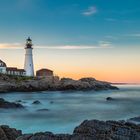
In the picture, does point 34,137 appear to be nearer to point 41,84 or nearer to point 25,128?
point 25,128

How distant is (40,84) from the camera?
5847 cm

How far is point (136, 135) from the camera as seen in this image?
7.29 metres

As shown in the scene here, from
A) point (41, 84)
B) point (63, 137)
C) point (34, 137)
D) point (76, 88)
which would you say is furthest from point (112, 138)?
point (76, 88)

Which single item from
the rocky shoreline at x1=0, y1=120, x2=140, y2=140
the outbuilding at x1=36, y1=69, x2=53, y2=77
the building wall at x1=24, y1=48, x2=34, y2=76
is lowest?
the rocky shoreline at x1=0, y1=120, x2=140, y2=140

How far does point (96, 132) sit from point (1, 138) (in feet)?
8.42

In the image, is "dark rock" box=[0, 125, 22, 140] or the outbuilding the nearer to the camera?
"dark rock" box=[0, 125, 22, 140]

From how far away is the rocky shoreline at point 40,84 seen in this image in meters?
52.9

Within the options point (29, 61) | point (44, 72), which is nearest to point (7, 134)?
point (29, 61)

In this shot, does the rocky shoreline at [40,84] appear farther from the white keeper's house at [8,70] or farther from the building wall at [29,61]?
the white keeper's house at [8,70]

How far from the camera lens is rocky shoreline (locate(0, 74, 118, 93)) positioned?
52906 mm

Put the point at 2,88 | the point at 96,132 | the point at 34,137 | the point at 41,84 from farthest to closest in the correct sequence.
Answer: the point at 41,84 → the point at 2,88 → the point at 96,132 → the point at 34,137

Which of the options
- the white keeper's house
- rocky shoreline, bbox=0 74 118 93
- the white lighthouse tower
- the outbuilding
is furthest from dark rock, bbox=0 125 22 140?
the outbuilding

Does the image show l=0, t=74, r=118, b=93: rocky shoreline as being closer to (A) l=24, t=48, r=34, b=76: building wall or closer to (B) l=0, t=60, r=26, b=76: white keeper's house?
(A) l=24, t=48, r=34, b=76: building wall

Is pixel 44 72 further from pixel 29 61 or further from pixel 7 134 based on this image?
pixel 7 134
